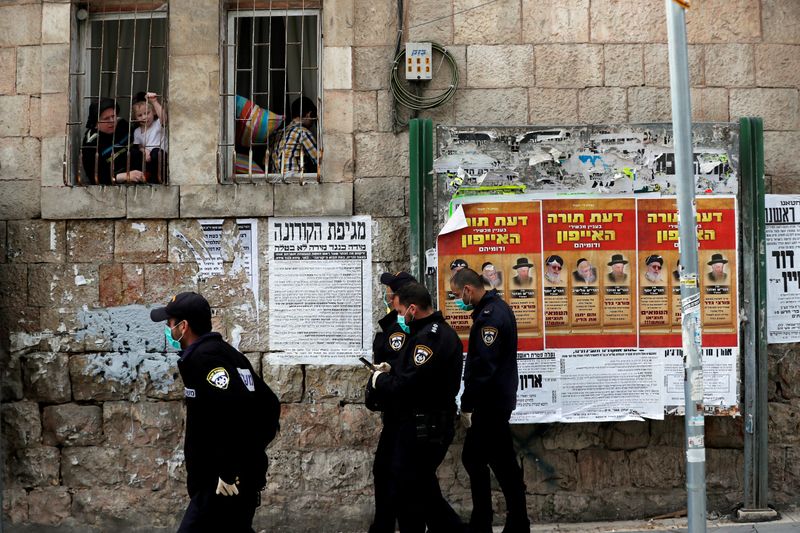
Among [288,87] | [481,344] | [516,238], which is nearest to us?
[481,344]

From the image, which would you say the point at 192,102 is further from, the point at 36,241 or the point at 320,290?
the point at 320,290

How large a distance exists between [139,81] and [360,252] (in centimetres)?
252

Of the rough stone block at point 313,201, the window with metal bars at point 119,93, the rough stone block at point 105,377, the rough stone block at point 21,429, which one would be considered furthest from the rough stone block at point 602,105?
the rough stone block at point 21,429

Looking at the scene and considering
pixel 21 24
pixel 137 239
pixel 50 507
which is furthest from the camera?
pixel 21 24

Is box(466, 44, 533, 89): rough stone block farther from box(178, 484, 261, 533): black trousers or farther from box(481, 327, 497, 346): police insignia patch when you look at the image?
box(178, 484, 261, 533): black trousers

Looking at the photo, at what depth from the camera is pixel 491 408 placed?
20.5 feet

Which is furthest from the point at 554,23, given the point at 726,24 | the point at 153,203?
the point at 153,203

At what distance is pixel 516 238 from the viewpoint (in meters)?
7.03

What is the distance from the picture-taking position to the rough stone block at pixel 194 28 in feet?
24.3

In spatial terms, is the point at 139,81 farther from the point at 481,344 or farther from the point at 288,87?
the point at 481,344

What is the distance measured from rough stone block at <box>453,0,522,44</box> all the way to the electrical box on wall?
0.30 meters

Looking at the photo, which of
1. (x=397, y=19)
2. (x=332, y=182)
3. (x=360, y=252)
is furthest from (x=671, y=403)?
(x=397, y=19)

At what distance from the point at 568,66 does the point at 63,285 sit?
4.55 meters

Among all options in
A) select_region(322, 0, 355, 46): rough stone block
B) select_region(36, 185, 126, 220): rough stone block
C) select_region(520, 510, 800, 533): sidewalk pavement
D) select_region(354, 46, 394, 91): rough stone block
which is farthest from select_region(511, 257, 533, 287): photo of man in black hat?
select_region(36, 185, 126, 220): rough stone block
